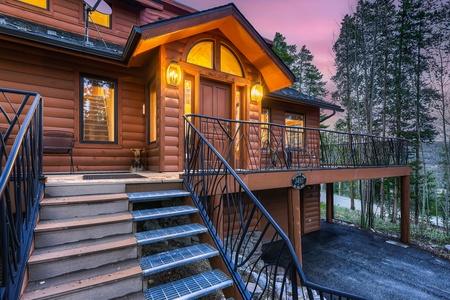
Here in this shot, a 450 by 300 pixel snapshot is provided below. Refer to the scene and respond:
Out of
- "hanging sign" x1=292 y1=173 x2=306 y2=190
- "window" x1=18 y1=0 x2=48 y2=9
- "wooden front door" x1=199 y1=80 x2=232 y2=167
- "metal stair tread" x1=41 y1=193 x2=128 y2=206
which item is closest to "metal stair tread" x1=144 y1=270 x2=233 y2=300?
"metal stair tread" x1=41 y1=193 x2=128 y2=206

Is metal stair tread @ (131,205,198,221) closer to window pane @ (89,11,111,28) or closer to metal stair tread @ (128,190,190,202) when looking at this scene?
metal stair tread @ (128,190,190,202)

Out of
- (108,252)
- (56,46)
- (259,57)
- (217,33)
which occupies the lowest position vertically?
(108,252)

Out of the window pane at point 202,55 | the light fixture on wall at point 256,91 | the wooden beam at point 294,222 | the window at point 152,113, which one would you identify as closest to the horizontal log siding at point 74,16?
the window at point 152,113

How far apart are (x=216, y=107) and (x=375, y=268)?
5714 millimetres

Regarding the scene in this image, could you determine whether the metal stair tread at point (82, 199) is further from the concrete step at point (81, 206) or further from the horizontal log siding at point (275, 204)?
the horizontal log siding at point (275, 204)

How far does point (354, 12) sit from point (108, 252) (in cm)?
1362

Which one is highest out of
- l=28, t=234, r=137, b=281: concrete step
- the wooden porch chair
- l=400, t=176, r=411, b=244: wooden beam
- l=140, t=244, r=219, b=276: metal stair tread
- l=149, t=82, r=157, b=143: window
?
l=149, t=82, r=157, b=143: window

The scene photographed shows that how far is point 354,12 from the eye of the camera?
A: 1047cm

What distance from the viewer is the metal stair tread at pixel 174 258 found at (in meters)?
2.05

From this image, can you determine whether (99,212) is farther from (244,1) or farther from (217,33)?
(244,1)

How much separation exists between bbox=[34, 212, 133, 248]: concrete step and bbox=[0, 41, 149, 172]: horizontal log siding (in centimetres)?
308

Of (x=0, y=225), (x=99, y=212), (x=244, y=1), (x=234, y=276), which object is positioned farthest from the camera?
(x=244, y=1)

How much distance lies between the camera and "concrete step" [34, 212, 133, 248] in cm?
197

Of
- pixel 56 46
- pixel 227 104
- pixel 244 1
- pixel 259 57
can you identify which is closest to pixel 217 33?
pixel 259 57
